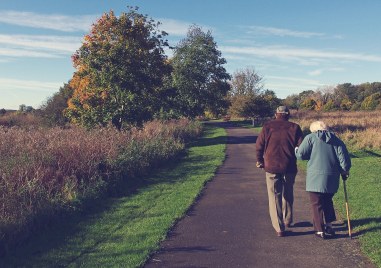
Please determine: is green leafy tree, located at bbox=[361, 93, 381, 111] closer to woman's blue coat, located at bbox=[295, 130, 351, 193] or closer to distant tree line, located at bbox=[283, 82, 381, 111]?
distant tree line, located at bbox=[283, 82, 381, 111]

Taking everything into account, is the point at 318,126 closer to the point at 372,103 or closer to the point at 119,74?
the point at 119,74

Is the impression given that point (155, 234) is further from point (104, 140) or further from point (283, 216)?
point (104, 140)

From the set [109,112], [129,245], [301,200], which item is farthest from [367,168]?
[109,112]

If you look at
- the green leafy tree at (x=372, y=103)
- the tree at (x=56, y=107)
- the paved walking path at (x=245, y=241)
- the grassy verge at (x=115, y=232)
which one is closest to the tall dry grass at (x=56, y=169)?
the grassy verge at (x=115, y=232)

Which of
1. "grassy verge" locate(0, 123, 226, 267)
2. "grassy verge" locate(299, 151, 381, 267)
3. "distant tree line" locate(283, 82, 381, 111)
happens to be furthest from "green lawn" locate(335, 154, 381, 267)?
"distant tree line" locate(283, 82, 381, 111)

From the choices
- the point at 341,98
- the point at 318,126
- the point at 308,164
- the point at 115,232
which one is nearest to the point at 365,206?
the point at 308,164

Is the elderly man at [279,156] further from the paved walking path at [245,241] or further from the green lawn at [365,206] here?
the green lawn at [365,206]

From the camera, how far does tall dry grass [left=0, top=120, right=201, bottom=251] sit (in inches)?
266

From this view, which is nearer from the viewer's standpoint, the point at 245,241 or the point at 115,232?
the point at 245,241

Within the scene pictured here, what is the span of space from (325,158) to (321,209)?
2.76 feet

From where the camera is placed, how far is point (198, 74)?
39.7 m

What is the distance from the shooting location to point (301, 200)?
8336 mm

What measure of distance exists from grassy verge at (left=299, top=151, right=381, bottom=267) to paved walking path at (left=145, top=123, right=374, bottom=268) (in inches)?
7.8

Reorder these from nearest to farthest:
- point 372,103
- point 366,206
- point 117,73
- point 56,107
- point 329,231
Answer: point 329,231 < point 366,206 < point 117,73 < point 56,107 < point 372,103
